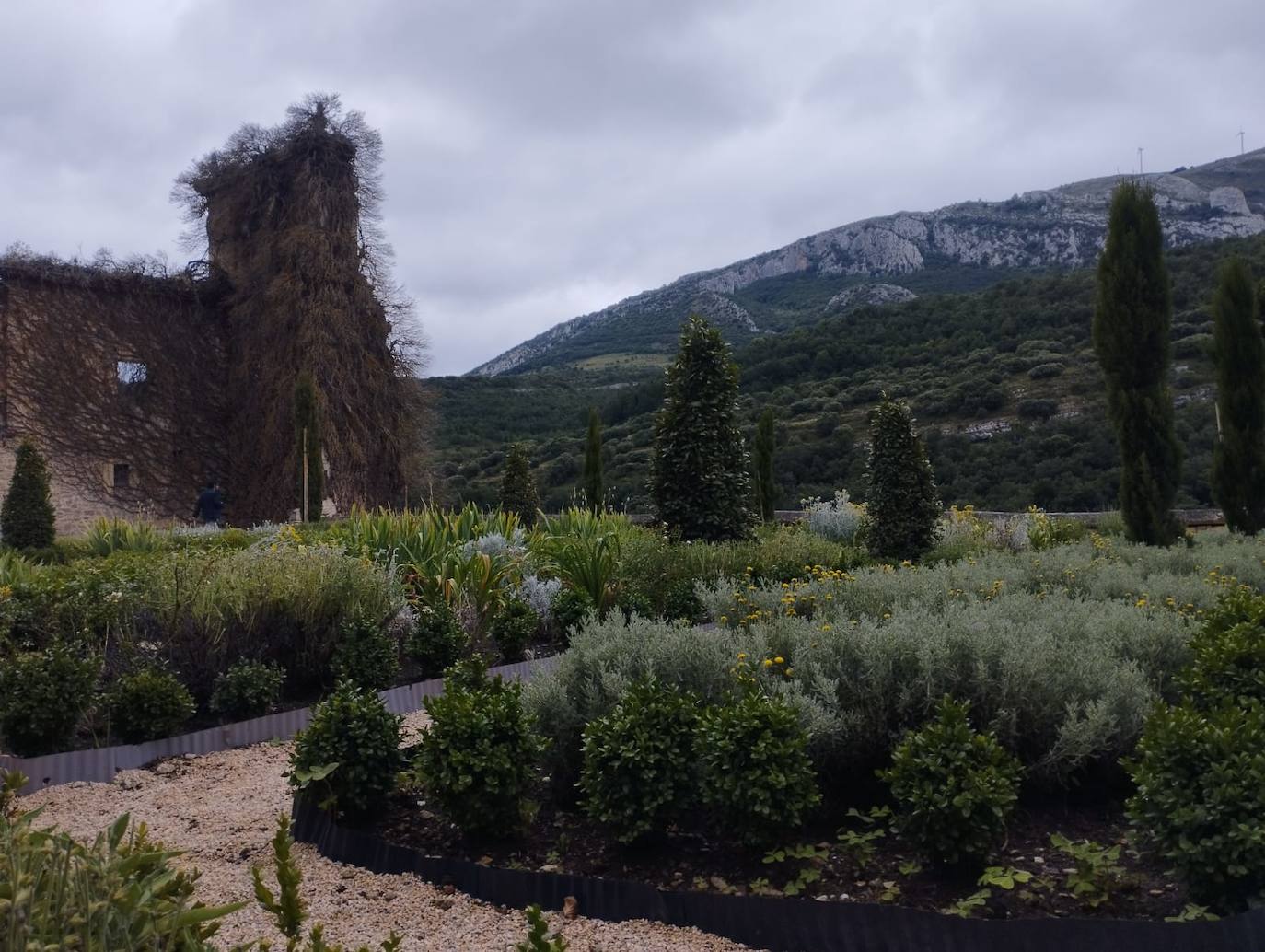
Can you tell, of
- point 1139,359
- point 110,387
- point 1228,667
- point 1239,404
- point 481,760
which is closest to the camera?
point 481,760

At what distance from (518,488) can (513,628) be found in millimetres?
8746

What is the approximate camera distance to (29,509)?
490 inches

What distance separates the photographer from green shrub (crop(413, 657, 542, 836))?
3.21m

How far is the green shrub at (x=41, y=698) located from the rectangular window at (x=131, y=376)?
15194 mm

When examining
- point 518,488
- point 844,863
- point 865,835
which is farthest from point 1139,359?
point 844,863

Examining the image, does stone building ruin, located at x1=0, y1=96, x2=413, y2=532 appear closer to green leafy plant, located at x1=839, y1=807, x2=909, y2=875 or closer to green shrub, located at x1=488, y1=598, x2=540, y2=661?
green shrub, located at x1=488, y1=598, x2=540, y2=661

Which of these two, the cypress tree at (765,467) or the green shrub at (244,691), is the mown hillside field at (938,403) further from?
the green shrub at (244,691)

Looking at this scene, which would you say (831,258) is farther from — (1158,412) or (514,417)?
(1158,412)

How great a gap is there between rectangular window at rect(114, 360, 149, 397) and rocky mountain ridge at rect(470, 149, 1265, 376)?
33379mm

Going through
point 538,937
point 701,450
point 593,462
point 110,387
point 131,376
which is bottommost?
point 538,937

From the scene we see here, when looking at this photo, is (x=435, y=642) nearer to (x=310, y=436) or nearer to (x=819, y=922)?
(x=819, y=922)

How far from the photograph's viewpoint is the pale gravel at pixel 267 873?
2750 mm

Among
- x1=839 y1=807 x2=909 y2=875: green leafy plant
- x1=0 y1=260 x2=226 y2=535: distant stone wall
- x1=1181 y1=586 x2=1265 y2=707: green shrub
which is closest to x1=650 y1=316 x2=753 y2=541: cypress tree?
x1=1181 y1=586 x2=1265 y2=707: green shrub

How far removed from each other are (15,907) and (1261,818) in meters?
2.64
